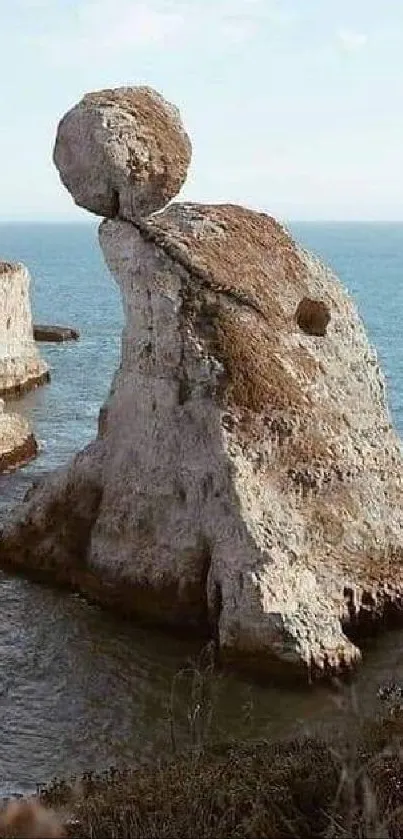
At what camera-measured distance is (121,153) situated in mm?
22906

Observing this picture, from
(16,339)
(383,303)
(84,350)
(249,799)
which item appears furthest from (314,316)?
(383,303)

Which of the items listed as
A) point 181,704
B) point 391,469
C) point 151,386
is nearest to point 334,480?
point 391,469

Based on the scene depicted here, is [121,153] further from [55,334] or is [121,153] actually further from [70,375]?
[55,334]

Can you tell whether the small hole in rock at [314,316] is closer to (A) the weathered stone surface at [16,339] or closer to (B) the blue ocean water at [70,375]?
(B) the blue ocean water at [70,375]

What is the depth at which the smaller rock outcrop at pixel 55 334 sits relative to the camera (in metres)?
68.0

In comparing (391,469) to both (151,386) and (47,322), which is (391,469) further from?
(47,322)

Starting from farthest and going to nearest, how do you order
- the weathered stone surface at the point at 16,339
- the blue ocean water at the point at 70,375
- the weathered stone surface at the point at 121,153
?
the weathered stone surface at the point at 16,339
the blue ocean water at the point at 70,375
the weathered stone surface at the point at 121,153

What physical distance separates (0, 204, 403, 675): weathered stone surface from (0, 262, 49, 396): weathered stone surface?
25.8m

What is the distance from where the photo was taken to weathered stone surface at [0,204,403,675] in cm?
2055

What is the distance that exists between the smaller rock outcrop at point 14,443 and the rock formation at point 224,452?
393 inches

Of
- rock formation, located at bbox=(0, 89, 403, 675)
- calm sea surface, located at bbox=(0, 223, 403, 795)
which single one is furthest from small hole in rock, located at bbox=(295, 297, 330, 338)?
calm sea surface, located at bbox=(0, 223, 403, 795)

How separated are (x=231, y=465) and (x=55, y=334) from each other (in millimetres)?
48254

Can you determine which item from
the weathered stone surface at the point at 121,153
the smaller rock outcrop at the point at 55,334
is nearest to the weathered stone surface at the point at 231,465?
the weathered stone surface at the point at 121,153

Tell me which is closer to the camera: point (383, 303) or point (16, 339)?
point (16, 339)
